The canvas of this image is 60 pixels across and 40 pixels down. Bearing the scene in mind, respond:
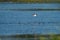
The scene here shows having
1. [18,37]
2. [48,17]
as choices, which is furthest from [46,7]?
[18,37]

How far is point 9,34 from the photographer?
414cm

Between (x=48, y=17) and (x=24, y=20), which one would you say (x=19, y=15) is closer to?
(x=24, y=20)

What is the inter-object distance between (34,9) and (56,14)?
10.2 inches

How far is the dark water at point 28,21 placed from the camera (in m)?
4.15

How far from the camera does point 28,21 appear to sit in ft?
13.7

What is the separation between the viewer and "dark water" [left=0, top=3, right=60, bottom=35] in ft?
13.6

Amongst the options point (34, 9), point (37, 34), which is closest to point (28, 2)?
point (34, 9)

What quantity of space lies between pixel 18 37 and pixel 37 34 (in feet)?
0.73

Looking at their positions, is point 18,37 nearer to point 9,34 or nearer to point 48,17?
point 9,34

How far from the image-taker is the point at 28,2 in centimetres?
414

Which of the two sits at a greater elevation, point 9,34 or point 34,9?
point 34,9

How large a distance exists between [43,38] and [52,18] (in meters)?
0.26

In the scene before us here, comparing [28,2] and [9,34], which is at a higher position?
[28,2]

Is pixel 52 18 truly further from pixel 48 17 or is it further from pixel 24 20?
pixel 24 20
